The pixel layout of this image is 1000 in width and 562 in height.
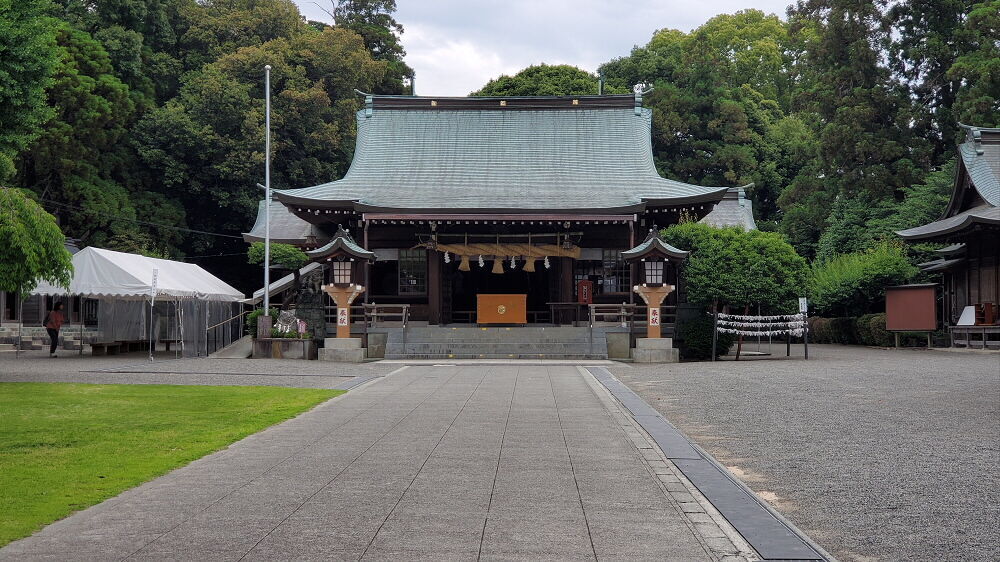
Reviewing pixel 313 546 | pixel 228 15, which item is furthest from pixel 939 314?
pixel 228 15

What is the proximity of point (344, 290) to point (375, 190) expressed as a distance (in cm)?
693

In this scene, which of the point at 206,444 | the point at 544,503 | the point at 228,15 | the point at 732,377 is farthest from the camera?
the point at 228,15

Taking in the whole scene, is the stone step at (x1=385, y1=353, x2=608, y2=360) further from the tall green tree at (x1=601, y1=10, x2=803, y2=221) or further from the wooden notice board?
the tall green tree at (x1=601, y1=10, x2=803, y2=221)

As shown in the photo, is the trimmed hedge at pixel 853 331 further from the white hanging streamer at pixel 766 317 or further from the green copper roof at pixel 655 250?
the green copper roof at pixel 655 250

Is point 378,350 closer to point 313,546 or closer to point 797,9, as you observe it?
point 313,546

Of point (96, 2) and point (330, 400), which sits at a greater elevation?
point (96, 2)

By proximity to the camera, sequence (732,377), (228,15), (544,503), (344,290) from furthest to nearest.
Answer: (228,15) < (344,290) < (732,377) < (544,503)

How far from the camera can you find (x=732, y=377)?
1875cm

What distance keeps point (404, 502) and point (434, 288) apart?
23.1 m

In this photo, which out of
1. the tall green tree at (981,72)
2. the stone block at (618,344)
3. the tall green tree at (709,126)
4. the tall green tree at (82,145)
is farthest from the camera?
the tall green tree at (709,126)

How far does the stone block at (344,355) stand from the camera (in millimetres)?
24812

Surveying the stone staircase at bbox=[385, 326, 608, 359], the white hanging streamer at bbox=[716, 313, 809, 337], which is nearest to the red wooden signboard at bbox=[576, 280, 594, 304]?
the stone staircase at bbox=[385, 326, 608, 359]

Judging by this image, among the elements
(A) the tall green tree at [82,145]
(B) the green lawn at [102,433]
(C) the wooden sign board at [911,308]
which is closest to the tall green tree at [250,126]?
(A) the tall green tree at [82,145]

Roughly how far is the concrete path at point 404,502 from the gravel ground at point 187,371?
7.22 m
